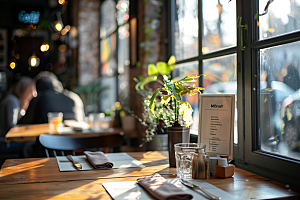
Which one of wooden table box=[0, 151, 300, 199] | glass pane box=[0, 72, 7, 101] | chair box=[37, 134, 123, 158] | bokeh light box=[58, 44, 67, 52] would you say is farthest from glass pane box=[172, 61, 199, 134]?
glass pane box=[0, 72, 7, 101]

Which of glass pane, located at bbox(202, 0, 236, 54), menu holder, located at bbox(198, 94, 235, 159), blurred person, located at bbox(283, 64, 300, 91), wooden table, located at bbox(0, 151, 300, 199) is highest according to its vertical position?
glass pane, located at bbox(202, 0, 236, 54)

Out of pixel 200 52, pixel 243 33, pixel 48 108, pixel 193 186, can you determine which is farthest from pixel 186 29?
pixel 48 108

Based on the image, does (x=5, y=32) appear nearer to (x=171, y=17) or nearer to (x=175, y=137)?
(x=171, y=17)

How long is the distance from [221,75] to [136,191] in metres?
1.06

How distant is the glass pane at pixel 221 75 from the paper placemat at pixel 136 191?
63 centimetres

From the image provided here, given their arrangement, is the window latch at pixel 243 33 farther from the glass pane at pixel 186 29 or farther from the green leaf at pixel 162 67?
the green leaf at pixel 162 67

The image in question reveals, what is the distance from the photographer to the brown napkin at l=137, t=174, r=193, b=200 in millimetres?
896

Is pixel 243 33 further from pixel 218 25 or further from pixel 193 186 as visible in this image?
pixel 193 186

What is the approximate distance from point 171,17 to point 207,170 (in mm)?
1751

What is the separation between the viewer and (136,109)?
11.5 ft

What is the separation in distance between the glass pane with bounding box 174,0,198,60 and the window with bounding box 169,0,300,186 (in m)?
0.33

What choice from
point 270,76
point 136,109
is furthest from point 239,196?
point 136,109

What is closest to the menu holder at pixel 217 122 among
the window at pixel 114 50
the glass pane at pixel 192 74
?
the glass pane at pixel 192 74

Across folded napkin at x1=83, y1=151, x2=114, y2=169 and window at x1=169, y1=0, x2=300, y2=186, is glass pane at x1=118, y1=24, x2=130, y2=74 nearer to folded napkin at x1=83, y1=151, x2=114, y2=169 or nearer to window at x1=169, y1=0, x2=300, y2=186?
window at x1=169, y1=0, x2=300, y2=186
